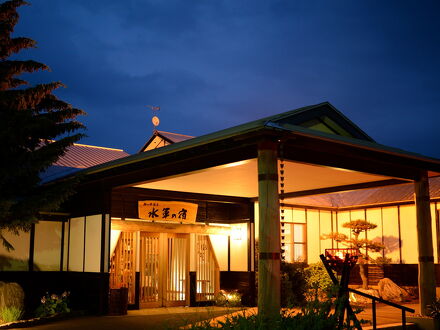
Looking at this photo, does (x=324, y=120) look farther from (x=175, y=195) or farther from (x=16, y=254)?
(x=16, y=254)

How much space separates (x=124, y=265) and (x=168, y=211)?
1.83m

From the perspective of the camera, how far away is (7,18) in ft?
49.6

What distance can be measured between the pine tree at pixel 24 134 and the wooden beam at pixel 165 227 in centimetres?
199

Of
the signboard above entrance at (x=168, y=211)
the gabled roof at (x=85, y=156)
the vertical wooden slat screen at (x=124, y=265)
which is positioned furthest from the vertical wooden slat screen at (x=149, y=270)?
the gabled roof at (x=85, y=156)

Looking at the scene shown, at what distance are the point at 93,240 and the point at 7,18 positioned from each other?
6381 mm

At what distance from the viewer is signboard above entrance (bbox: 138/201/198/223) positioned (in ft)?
49.1

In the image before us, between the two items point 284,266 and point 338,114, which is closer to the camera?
point 338,114

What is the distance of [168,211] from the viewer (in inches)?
605

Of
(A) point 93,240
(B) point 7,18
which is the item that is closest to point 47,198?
(A) point 93,240

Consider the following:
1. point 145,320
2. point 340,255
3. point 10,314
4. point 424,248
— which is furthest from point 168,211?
point 340,255

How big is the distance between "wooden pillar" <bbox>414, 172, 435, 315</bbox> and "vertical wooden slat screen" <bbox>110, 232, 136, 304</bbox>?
7.18 metres

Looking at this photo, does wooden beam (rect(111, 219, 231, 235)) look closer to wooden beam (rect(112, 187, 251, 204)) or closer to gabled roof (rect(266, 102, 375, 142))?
wooden beam (rect(112, 187, 251, 204))

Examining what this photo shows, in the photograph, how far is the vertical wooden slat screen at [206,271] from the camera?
1641 cm

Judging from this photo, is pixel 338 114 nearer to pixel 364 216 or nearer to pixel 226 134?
pixel 226 134
